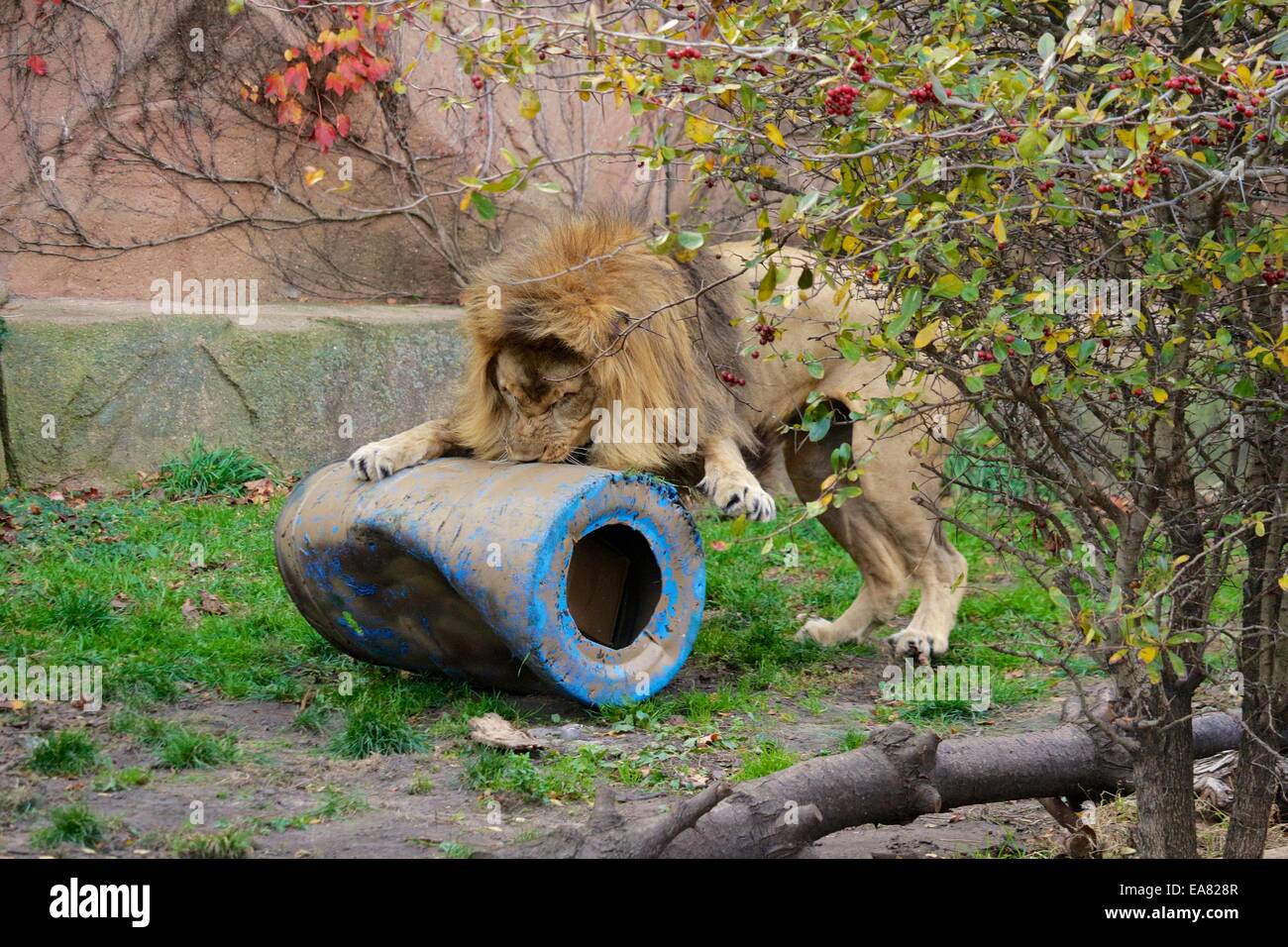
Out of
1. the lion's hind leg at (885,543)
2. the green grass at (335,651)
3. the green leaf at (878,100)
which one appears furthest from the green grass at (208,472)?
the green leaf at (878,100)

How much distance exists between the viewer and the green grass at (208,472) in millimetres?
7941

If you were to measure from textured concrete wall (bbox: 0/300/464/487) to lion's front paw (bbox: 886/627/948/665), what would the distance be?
11.4ft

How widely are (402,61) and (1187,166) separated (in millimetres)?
7144

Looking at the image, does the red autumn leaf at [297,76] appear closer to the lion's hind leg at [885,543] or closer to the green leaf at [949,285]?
the lion's hind leg at [885,543]

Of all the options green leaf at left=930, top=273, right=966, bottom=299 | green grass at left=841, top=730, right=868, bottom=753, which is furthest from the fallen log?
green leaf at left=930, top=273, right=966, bottom=299

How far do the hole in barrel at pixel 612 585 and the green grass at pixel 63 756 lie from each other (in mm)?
1960

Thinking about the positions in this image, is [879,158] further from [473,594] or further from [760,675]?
[760,675]

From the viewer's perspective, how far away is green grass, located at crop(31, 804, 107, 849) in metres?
3.47

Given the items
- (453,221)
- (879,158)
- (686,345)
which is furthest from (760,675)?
(453,221)

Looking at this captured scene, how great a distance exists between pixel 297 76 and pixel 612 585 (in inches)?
191

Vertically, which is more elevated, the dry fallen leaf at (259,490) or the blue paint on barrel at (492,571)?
the dry fallen leaf at (259,490)

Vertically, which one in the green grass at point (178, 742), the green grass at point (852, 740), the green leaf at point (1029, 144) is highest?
the green leaf at point (1029, 144)

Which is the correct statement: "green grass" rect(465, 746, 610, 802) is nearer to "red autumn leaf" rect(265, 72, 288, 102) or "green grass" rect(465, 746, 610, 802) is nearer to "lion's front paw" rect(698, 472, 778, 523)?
"lion's front paw" rect(698, 472, 778, 523)

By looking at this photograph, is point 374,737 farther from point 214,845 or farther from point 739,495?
point 739,495
